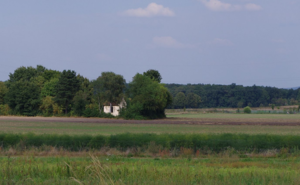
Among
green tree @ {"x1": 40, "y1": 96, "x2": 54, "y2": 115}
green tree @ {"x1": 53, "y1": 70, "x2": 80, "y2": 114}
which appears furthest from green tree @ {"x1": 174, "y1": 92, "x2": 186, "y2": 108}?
green tree @ {"x1": 40, "y1": 96, "x2": 54, "y2": 115}

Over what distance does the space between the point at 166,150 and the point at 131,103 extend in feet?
189

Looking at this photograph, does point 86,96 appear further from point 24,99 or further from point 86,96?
point 24,99

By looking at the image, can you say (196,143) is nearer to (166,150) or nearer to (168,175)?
(166,150)

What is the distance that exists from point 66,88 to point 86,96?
643cm

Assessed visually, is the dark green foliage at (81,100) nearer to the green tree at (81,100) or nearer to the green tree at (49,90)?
the green tree at (81,100)

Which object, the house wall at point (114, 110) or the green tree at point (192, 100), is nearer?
the house wall at point (114, 110)

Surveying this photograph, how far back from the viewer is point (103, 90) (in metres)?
80.5

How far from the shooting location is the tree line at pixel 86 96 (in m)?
79.1

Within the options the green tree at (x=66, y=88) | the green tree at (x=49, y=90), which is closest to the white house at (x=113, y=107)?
the green tree at (x=66, y=88)

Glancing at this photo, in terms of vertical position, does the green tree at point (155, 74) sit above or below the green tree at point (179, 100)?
above

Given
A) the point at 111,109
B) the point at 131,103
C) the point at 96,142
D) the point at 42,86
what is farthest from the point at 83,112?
the point at 96,142

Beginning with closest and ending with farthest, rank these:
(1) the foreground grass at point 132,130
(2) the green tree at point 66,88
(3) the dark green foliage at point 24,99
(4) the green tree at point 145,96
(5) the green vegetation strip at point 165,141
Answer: (5) the green vegetation strip at point 165,141
(1) the foreground grass at point 132,130
(4) the green tree at point 145,96
(2) the green tree at point 66,88
(3) the dark green foliage at point 24,99

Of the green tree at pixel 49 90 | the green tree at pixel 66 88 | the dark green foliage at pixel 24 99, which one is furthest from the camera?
the green tree at pixel 49 90

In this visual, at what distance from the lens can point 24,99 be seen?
8975 centimetres
